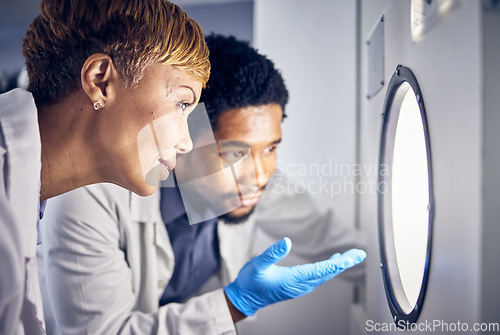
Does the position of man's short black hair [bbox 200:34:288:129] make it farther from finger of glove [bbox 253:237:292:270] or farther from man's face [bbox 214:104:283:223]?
finger of glove [bbox 253:237:292:270]

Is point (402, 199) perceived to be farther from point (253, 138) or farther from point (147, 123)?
point (147, 123)

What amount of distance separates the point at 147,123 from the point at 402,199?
23.5 inches

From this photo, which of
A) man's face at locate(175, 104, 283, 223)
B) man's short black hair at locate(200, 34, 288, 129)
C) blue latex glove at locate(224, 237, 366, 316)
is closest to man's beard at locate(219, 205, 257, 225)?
man's face at locate(175, 104, 283, 223)

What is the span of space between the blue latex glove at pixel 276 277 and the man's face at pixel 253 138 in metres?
0.19

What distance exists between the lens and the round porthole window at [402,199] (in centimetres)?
76

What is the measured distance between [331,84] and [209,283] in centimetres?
65

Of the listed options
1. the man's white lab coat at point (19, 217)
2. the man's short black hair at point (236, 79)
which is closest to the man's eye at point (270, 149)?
the man's short black hair at point (236, 79)

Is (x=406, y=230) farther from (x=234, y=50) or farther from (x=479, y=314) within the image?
(x=234, y=50)

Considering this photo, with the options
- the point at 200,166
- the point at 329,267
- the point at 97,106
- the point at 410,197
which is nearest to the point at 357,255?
the point at 329,267

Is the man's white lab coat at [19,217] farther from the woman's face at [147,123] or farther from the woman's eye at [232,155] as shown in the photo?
the woman's eye at [232,155]

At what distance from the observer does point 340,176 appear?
0.96 m

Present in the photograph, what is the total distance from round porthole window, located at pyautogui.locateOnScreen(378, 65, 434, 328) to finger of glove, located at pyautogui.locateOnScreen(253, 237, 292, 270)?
0.72 ft

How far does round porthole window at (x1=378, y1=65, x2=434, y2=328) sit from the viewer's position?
29.8 inches

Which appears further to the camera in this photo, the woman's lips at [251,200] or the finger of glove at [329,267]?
the woman's lips at [251,200]
